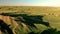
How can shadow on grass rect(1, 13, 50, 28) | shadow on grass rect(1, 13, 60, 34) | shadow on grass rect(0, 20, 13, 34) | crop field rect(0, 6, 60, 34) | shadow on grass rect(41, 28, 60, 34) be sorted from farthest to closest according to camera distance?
shadow on grass rect(1, 13, 50, 28)
shadow on grass rect(1, 13, 60, 34)
shadow on grass rect(41, 28, 60, 34)
crop field rect(0, 6, 60, 34)
shadow on grass rect(0, 20, 13, 34)

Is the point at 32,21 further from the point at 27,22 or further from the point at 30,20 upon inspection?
the point at 27,22

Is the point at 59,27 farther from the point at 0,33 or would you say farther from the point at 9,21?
the point at 0,33

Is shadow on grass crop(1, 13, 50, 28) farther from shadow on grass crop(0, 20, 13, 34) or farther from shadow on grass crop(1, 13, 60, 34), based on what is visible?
shadow on grass crop(0, 20, 13, 34)

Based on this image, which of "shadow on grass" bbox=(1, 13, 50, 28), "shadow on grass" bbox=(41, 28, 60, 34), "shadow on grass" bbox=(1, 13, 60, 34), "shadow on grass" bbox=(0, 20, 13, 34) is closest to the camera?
"shadow on grass" bbox=(0, 20, 13, 34)

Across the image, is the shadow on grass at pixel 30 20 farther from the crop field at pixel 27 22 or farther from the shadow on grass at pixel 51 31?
the shadow on grass at pixel 51 31

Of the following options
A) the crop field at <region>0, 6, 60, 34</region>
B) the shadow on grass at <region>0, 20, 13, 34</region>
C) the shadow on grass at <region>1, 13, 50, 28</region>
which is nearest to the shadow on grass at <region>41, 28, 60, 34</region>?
the crop field at <region>0, 6, 60, 34</region>

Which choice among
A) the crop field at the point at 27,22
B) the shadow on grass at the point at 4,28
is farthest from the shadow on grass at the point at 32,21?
the shadow on grass at the point at 4,28

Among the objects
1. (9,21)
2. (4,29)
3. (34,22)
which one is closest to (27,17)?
(34,22)

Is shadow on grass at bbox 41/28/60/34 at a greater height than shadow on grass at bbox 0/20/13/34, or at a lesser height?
lesser

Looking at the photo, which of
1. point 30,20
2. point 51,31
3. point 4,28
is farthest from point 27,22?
point 4,28
